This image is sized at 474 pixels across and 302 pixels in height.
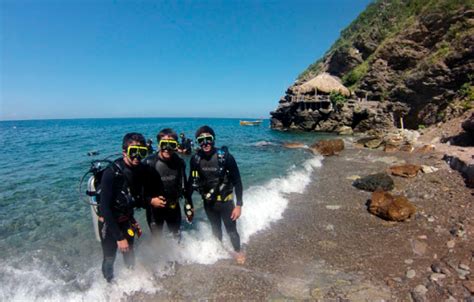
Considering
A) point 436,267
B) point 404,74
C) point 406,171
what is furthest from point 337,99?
point 436,267

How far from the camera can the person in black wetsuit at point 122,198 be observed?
337 cm

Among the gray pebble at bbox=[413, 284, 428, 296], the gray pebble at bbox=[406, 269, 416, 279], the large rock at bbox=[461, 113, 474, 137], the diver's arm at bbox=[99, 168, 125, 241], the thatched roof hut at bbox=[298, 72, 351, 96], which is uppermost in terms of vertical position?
the thatched roof hut at bbox=[298, 72, 351, 96]

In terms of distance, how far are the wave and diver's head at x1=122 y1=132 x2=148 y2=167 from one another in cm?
211

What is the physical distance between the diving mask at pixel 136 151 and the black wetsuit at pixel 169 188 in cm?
64

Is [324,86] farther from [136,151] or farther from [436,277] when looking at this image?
[136,151]

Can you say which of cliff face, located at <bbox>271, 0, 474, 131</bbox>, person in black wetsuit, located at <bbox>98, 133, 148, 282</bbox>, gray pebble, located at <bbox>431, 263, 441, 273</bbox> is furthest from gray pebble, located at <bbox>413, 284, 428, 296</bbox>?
cliff face, located at <bbox>271, 0, 474, 131</bbox>

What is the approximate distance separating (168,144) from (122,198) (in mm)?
1150

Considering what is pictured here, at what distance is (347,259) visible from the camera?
5.13 metres

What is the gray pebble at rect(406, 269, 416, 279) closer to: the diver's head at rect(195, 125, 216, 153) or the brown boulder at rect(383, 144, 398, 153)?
the diver's head at rect(195, 125, 216, 153)

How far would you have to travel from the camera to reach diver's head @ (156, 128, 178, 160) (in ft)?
14.0

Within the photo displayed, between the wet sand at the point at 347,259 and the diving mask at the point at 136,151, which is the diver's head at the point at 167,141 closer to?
the diving mask at the point at 136,151

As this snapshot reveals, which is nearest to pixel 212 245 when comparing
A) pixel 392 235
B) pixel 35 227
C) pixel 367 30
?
pixel 392 235

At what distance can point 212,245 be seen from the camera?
5695mm

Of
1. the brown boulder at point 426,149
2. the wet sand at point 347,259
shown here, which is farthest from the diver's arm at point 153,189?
the brown boulder at point 426,149
